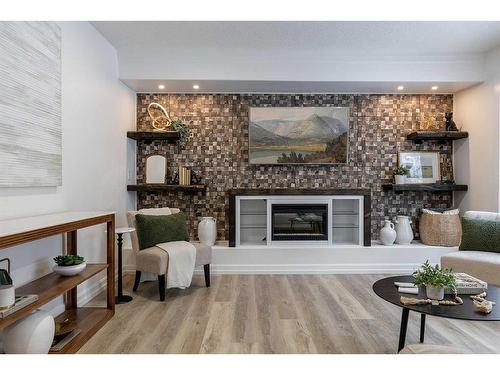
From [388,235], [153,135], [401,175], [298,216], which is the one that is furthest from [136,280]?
[401,175]

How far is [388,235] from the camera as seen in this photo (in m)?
4.57

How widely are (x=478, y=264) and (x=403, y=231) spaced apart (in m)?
1.57

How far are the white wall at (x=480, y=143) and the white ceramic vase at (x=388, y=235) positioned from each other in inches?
44.1

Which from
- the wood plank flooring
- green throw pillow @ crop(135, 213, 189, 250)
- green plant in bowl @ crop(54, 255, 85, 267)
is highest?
green throw pillow @ crop(135, 213, 189, 250)

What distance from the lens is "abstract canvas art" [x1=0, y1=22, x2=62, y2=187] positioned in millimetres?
2189

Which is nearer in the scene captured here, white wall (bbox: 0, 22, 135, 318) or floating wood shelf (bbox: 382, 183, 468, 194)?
white wall (bbox: 0, 22, 135, 318)

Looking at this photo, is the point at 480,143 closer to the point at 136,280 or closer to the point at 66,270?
the point at 136,280

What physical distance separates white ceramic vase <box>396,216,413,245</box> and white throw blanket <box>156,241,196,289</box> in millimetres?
2867

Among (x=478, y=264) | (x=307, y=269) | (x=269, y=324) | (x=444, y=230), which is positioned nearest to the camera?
(x=269, y=324)

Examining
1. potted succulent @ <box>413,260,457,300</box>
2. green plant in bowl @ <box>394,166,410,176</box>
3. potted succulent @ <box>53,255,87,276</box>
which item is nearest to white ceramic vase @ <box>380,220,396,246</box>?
green plant in bowl @ <box>394,166,410,176</box>

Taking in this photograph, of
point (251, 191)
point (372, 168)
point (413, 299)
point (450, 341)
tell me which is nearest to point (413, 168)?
point (372, 168)

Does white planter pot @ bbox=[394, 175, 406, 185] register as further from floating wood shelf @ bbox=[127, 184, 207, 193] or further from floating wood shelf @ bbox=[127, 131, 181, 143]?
floating wood shelf @ bbox=[127, 131, 181, 143]

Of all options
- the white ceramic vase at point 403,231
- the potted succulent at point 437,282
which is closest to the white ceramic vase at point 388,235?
the white ceramic vase at point 403,231

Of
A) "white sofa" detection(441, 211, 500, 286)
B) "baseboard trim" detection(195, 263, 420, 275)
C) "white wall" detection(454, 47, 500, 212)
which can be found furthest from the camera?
"baseboard trim" detection(195, 263, 420, 275)
